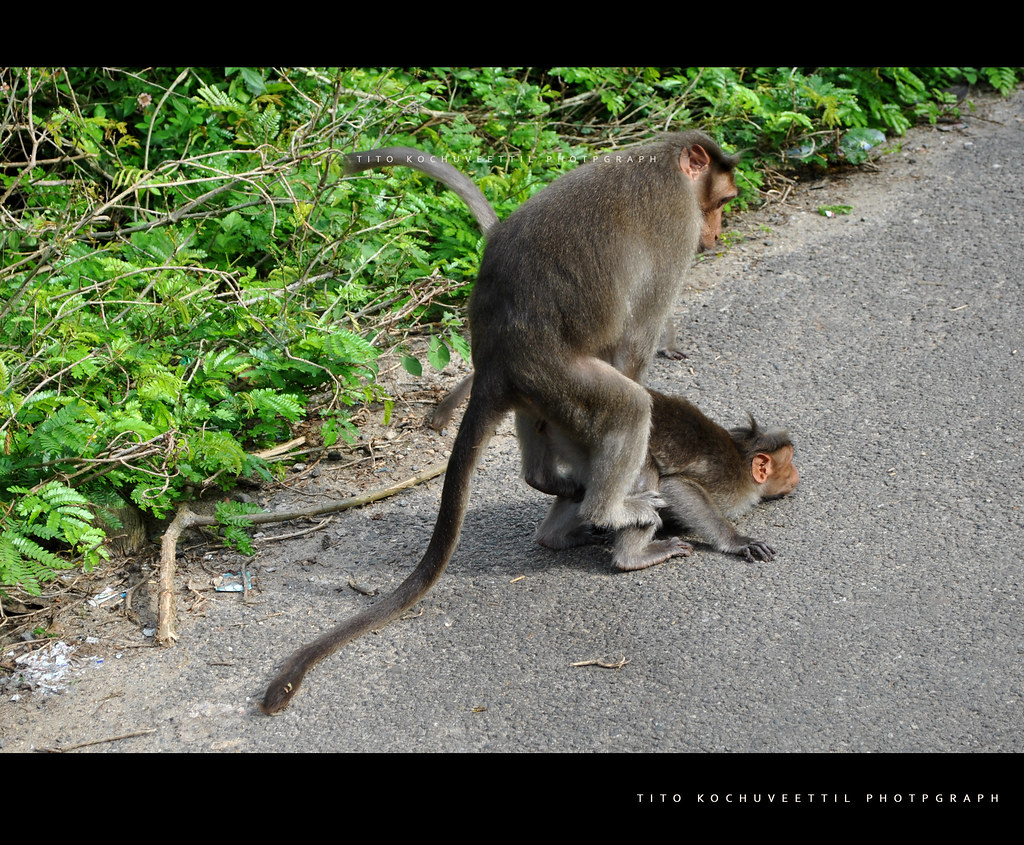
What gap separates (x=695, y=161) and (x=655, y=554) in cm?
183

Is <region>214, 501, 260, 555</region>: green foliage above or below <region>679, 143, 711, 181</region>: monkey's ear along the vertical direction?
below

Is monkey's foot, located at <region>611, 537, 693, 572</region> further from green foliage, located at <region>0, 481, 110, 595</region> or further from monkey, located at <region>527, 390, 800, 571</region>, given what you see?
green foliage, located at <region>0, 481, 110, 595</region>

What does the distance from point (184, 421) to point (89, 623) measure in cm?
103

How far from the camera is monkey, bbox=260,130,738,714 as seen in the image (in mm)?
4203

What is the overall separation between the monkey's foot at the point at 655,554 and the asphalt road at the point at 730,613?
60mm

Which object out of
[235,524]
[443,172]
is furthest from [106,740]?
[443,172]

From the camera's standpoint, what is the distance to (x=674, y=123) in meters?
7.97

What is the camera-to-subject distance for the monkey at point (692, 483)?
15.0ft

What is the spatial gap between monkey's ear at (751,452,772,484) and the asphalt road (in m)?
0.18

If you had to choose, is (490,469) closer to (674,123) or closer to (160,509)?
(160,509)

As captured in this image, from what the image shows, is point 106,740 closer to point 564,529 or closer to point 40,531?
point 40,531

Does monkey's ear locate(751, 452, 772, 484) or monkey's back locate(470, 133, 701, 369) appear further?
monkey's ear locate(751, 452, 772, 484)

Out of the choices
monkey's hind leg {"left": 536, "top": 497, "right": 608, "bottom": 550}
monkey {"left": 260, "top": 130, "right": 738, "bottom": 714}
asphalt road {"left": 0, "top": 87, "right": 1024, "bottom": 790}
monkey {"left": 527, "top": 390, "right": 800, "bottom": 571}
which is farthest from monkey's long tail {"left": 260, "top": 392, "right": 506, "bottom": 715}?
monkey's hind leg {"left": 536, "top": 497, "right": 608, "bottom": 550}

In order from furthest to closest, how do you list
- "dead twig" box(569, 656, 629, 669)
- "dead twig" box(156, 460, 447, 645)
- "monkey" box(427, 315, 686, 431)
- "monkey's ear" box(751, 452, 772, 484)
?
1. "monkey" box(427, 315, 686, 431)
2. "monkey's ear" box(751, 452, 772, 484)
3. "dead twig" box(156, 460, 447, 645)
4. "dead twig" box(569, 656, 629, 669)
